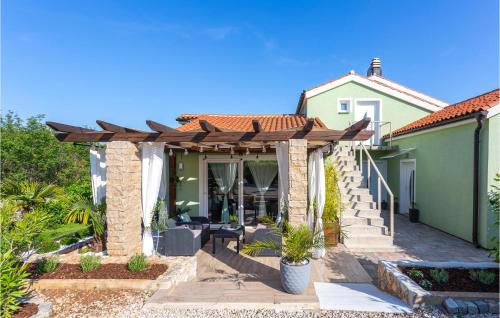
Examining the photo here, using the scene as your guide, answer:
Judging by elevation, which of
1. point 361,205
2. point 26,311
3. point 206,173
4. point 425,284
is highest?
point 206,173

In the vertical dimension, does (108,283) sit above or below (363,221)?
below

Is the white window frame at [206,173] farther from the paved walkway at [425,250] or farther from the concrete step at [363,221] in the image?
the paved walkway at [425,250]

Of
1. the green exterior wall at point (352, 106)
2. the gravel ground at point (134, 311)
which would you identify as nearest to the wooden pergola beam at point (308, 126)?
the gravel ground at point (134, 311)

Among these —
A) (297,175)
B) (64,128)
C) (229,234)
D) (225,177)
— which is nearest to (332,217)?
(297,175)

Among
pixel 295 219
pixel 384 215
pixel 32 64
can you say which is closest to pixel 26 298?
pixel 295 219

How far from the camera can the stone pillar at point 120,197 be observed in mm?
6293

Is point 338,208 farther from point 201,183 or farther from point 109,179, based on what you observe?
point 109,179

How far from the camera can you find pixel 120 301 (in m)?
4.44

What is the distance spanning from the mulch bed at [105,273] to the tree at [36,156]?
949 cm

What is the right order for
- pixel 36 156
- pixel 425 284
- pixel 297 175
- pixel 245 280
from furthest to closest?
pixel 36 156 < pixel 297 175 < pixel 245 280 < pixel 425 284

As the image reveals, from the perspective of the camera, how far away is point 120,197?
633 cm

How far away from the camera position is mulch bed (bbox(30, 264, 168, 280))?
5071 millimetres

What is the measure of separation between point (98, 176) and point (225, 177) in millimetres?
4837

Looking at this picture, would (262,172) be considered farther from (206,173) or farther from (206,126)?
A: (206,126)
